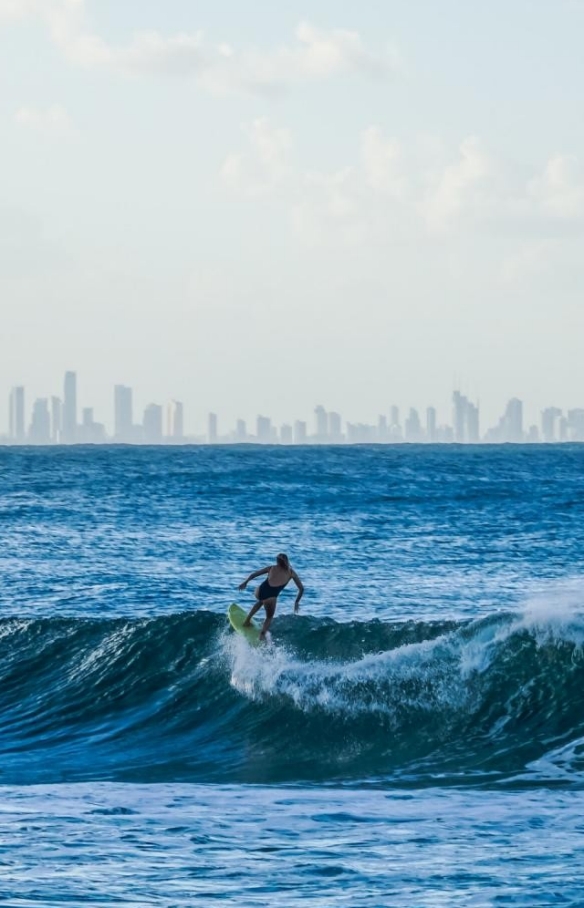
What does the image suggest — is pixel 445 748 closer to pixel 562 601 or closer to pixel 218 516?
pixel 562 601

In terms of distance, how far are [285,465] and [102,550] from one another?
54.0 metres

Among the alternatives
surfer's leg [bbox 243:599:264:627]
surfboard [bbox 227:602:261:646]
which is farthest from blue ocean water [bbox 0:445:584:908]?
surfer's leg [bbox 243:599:264:627]

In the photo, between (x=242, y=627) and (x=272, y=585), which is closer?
(x=272, y=585)

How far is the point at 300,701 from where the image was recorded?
737 inches

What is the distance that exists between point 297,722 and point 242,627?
3.24 meters

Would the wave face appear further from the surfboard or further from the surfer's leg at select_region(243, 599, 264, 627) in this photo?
the surfer's leg at select_region(243, 599, 264, 627)

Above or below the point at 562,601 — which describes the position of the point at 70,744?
below

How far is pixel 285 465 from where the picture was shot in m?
89.6

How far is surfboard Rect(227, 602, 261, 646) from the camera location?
20766mm

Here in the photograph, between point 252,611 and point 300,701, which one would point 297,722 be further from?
point 252,611

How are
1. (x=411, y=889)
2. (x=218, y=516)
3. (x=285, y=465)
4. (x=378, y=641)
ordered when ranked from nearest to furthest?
(x=411, y=889)
(x=378, y=641)
(x=218, y=516)
(x=285, y=465)

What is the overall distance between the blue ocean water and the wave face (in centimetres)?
5

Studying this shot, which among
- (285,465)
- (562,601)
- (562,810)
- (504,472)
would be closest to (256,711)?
(562,601)

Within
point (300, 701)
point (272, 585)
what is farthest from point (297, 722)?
point (272, 585)
